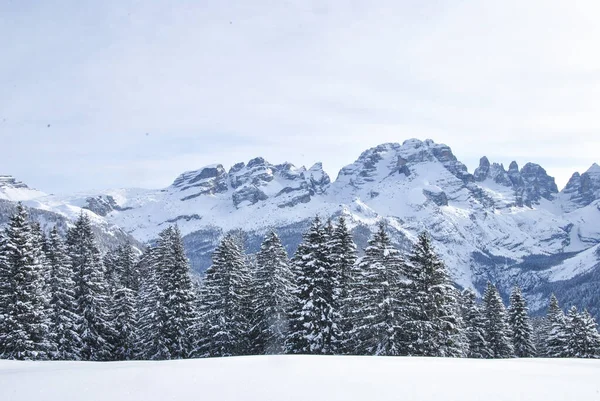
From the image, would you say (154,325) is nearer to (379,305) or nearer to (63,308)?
(63,308)

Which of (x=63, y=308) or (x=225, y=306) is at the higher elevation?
(x=63, y=308)

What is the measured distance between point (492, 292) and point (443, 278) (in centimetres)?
1834

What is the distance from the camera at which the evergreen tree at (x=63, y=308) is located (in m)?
33.7

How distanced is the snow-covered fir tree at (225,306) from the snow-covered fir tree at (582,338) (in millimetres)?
29974

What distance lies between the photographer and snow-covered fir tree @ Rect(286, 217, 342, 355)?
95.8 ft

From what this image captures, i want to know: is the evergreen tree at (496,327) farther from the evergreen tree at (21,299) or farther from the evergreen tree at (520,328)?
the evergreen tree at (21,299)

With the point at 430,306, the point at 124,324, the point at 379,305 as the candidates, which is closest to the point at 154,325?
the point at 124,324

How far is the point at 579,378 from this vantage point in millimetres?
14773

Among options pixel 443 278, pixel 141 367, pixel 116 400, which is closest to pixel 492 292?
pixel 443 278

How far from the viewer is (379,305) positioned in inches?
1109

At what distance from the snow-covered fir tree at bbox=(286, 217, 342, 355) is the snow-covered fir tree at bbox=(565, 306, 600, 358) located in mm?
26305

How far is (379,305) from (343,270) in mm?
4564

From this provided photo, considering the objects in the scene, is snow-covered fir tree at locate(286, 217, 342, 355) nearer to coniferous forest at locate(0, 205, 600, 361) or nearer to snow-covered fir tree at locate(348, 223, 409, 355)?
coniferous forest at locate(0, 205, 600, 361)

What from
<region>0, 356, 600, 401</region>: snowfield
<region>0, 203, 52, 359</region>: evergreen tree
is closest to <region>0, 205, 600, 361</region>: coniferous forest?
<region>0, 203, 52, 359</region>: evergreen tree
